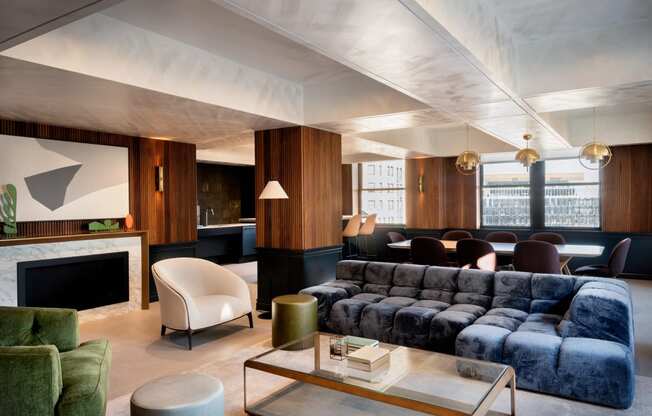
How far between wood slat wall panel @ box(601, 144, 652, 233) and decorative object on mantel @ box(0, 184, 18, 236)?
904 cm

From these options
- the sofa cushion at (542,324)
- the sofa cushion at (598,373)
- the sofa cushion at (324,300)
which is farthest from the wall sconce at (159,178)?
the sofa cushion at (598,373)

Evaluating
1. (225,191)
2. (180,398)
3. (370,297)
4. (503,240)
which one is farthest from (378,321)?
(225,191)

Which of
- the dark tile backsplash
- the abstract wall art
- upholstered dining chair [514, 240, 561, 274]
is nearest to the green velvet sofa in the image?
the abstract wall art

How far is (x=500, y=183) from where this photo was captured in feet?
30.3

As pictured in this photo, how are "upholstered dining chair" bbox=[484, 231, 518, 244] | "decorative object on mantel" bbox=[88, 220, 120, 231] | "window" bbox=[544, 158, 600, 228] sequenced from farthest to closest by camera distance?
1. "window" bbox=[544, 158, 600, 228]
2. "upholstered dining chair" bbox=[484, 231, 518, 244]
3. "decorative object on mantel" bbox=[88, 220, 120, 231]

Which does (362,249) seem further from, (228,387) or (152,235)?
(228,387)

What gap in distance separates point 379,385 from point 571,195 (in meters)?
7.63

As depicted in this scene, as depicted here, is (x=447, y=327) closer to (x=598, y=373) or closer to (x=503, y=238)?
(x=598, y=373)

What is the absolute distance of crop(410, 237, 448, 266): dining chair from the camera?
5582 millimetres

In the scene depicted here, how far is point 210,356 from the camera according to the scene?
3.96 m

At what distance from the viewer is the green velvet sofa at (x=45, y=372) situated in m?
2.02

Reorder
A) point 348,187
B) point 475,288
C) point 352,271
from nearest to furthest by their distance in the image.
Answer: point 475,288
point 352,271
point 348,187

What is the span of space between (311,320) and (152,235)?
335 centimetres

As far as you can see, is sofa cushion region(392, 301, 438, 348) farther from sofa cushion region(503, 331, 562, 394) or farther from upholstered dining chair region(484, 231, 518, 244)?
upholstered dining chair region(484, 231, 518, 244)
